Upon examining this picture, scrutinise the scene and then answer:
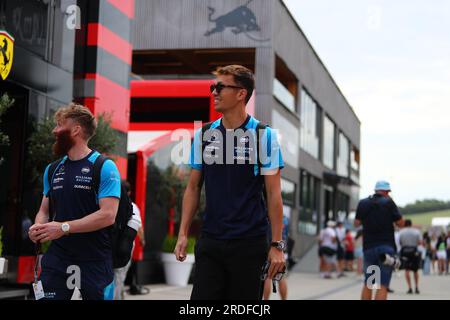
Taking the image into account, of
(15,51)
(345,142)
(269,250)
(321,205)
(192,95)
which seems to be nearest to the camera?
(269,250)

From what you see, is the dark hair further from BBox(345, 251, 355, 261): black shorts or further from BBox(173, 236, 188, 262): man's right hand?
BBox(345, 251, 355, 261): black shorts

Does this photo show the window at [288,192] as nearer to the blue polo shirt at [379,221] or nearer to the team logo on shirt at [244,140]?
the blue polo shirt at [379,221]

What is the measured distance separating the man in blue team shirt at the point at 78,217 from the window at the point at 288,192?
26.0 metres

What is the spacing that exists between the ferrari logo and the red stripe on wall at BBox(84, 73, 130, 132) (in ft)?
8.06

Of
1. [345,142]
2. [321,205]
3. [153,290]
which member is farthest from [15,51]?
[345,142]

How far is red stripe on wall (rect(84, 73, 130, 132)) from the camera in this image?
42.8 ft

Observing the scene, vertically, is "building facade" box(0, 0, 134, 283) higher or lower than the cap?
higher

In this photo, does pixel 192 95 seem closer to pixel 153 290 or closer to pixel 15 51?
pixel 153 290

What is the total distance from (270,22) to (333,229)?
7.86m

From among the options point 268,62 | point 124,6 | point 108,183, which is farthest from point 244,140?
point 268,62

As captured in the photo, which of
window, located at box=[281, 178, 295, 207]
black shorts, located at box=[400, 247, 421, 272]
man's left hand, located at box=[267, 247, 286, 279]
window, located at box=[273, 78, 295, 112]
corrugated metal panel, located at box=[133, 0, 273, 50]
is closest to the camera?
man's left hand, located at box=[267, 247, 286, 279]

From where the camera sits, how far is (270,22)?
2784 cm

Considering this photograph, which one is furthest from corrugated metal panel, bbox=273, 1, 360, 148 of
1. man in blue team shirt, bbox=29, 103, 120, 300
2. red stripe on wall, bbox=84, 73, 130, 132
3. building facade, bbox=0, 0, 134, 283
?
man in blue team shirt, bbox=29, 103, 120, 300

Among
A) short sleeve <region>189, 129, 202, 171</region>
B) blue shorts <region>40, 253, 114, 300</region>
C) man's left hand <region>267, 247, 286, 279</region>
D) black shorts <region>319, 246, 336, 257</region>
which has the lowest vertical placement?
black shorts <region>319, 246, 336, 257</region>
